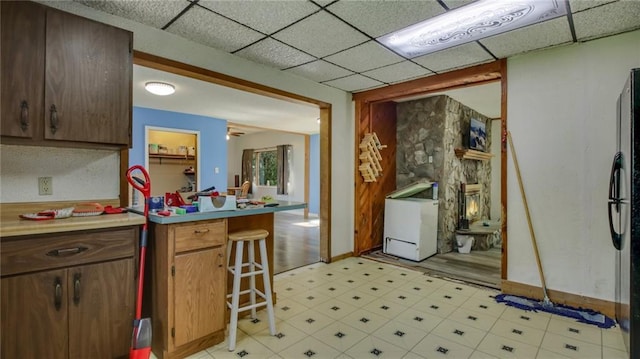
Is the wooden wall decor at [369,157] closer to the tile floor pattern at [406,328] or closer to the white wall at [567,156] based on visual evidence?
the tile floor pattern at [406,328]

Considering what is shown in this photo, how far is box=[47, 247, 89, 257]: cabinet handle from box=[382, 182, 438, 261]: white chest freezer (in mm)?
3805

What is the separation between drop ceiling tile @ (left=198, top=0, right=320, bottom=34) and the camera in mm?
2162

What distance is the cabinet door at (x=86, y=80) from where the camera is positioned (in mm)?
1884

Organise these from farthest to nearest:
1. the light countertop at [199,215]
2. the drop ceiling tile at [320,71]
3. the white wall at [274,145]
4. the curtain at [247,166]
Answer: the curtain at [247,166]
the white wall at [274,145]
the drop ceiling tile at [320,71]
the light countertop at [199,215]

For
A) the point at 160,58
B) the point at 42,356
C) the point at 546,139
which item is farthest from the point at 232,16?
the point at 546,139

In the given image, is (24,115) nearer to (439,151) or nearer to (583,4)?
(583,4)

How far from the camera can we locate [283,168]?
9500 millimetres

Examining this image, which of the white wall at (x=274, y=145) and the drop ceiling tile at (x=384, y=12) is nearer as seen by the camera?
the drop ceiling tile at (x=384, y=12)

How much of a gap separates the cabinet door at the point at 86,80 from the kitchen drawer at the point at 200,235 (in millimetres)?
799

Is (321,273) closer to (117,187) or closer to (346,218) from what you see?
(346,218)

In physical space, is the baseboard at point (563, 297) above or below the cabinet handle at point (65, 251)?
below

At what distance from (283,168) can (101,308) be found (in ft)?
25.3

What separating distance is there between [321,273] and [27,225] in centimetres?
287

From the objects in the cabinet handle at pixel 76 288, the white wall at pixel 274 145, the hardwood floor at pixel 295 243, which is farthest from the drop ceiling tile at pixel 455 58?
the white wall at pixel 274 145
